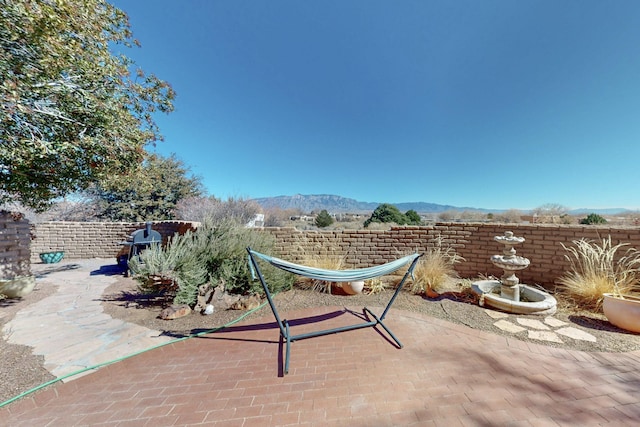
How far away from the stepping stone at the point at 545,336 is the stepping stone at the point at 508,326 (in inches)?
4.4

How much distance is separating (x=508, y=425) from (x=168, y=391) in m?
2.49

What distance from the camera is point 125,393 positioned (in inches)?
69.1

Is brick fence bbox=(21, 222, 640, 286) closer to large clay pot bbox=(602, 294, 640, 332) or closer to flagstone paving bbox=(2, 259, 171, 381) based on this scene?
large clay pot bbox=(602, 294, 640, 332)

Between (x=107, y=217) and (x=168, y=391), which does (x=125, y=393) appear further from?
(x=107, y=217)

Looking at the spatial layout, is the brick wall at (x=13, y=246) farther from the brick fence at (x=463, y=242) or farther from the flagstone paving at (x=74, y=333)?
the brick fence at (x=463, y=242)

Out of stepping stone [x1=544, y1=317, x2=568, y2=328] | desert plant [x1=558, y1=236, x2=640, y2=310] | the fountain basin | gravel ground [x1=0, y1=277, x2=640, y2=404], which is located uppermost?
desert plant [x1=558, y1=236, x2=640, y2=310]

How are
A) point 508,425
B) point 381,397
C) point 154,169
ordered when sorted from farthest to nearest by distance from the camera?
point 154,169 → point 381,397 → point 508,425

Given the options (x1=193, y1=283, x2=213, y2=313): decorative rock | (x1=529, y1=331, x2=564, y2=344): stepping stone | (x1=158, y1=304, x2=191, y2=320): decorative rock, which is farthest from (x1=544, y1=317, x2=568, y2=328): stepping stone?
(x1=158, y1=304, x2=191, y2=320): decorative rock

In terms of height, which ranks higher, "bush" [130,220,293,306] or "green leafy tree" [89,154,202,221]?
"green leafy tree" [89,154,202,221]

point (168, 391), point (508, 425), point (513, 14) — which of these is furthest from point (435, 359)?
point (513, 14)

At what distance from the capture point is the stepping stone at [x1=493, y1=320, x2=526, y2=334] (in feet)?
8.74

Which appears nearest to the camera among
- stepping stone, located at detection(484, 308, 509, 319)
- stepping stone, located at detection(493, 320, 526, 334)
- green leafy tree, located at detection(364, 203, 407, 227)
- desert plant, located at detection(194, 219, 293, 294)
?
stepping stone, located at detection(493, 320, 526, 334)

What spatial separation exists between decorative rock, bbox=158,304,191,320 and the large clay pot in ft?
18.7

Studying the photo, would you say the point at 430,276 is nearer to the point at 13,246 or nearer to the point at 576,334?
the point at 576,334
